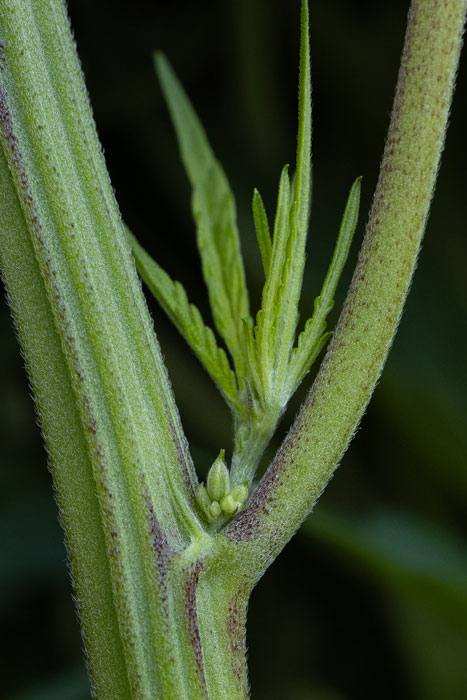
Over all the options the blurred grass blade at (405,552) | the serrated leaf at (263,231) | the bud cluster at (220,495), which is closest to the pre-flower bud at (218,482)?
the bud cluster at (220,495)

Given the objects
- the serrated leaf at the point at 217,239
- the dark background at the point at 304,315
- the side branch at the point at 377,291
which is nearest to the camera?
the side branch at the point at 377,291

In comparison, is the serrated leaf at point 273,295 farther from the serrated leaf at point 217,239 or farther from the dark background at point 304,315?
the dark background at point 304,315

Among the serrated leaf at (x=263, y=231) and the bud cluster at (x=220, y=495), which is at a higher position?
the serrated leaf at (x=263, y=231)

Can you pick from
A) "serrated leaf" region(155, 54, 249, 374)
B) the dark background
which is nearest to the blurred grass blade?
the dark background

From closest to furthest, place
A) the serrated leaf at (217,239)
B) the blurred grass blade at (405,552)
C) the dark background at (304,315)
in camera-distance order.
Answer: the serrated leaf at (217,239)
the blurred grass blade at (405,552)
the dark background at (304,315)

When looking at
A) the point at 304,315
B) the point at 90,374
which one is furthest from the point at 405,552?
the point at 90,374

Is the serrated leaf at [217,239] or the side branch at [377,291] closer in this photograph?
the side branch at [377,291]

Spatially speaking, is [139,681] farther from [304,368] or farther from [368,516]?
[368,516]
